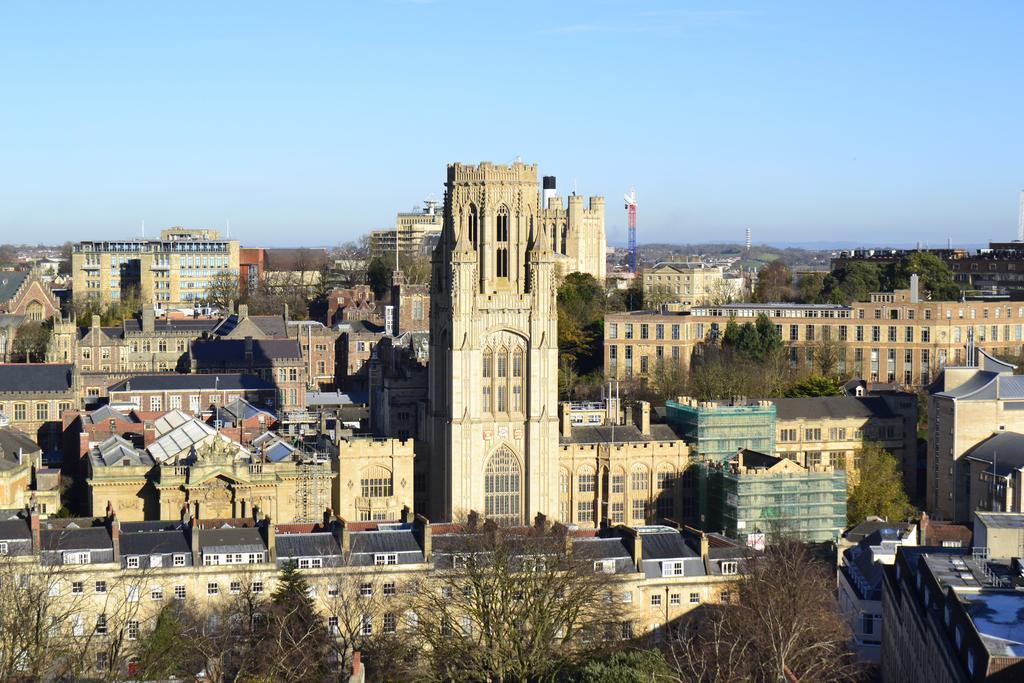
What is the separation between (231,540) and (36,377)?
4175 centimetres

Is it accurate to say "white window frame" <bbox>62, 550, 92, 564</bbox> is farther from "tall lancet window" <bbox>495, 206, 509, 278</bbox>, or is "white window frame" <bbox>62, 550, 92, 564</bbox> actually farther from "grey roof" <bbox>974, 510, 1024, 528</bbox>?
"grey roof" <bbox>974, 510, 1024, 528</bbox>

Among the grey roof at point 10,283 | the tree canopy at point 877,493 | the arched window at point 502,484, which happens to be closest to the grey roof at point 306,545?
the arched window at point 502,484

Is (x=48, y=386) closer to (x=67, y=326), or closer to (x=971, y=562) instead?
(x=67, y=326)

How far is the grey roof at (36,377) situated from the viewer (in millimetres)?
100744

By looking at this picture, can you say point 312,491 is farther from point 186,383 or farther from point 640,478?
point 186,383

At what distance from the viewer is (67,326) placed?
123 meters

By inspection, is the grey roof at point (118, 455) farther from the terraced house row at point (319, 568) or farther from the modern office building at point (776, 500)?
the modern office building at point (776, 500)

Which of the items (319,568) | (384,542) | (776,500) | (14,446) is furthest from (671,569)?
(14,446)

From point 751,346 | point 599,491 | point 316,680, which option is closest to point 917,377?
point 751,346

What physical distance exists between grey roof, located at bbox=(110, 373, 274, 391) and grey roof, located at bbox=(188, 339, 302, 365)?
26.5ft

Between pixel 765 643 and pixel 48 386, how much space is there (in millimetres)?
56206

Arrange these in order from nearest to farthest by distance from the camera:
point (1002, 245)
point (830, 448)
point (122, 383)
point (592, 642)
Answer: point (592, 642)
point (830, 448)
point (122, 383)
point (1002, 245)

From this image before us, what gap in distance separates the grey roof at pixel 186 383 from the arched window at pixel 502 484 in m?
28.3

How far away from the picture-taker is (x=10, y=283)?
6033 inches
